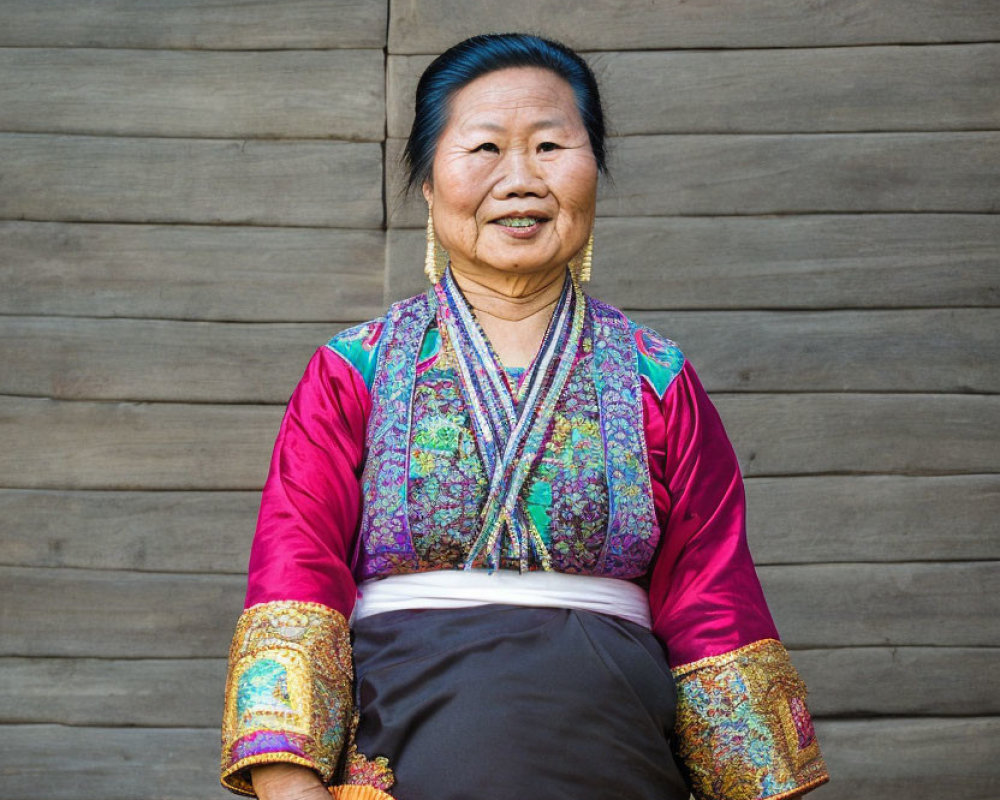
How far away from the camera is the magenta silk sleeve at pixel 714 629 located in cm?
191

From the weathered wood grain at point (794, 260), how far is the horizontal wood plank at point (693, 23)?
46 cm

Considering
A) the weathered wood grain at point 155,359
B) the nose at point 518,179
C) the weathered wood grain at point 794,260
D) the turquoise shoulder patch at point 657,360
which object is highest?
the nose at point 518,179

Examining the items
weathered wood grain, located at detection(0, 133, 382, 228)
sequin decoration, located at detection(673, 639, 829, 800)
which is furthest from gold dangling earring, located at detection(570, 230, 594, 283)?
weathered wood grain, located at detection(0, 133, 382, 228)

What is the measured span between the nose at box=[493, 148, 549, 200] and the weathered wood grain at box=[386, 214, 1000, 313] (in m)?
1.25

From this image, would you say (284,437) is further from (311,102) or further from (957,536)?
(957,536)

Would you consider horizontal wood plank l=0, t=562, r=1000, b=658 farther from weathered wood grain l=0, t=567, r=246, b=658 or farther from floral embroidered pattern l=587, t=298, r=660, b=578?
floral embroidered pattern l=587, t=298, r=660, b=578

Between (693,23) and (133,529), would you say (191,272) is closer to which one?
(133,529)

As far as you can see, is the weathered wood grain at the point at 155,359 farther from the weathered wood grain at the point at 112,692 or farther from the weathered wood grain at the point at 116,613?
the weathered wood grain at the point at 112,692

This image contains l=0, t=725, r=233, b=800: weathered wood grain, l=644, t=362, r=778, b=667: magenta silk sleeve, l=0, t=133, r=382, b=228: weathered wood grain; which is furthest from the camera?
l=0, t=133, r=382, b=228: weathered wood grain

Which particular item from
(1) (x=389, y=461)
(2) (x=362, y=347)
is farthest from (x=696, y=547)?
(2) (x=362, y=347)

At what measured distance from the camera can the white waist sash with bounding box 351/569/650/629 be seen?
1.88m

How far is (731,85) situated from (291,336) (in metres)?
1.29

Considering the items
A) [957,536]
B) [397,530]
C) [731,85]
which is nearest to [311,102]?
[731,85]

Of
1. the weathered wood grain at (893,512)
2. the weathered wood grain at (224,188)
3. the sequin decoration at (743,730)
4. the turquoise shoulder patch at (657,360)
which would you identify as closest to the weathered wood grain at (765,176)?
the weathered wood grain at (224,188)
